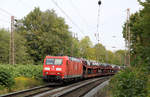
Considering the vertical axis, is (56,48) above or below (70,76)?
above

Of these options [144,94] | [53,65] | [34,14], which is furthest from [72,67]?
[34,14]

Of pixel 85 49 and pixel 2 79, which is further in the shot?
pixel 85 49

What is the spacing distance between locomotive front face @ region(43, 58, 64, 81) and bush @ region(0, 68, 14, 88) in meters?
4.95

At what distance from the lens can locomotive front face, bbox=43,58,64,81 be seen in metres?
21.8

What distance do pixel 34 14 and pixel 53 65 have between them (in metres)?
33.4

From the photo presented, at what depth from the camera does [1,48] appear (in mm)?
46750

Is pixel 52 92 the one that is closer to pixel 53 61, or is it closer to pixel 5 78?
pixel 5 78

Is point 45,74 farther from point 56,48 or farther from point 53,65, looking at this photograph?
point 56,48

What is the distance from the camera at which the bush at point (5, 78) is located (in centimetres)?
1682

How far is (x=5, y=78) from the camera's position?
1708 centimetres

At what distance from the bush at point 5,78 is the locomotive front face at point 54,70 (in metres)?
4.95

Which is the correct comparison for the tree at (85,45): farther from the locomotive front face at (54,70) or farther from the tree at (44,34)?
the locomotive front face at (54,70)

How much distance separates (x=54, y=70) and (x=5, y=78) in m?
5.91

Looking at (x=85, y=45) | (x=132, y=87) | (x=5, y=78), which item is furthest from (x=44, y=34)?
(x=85, y=45)
